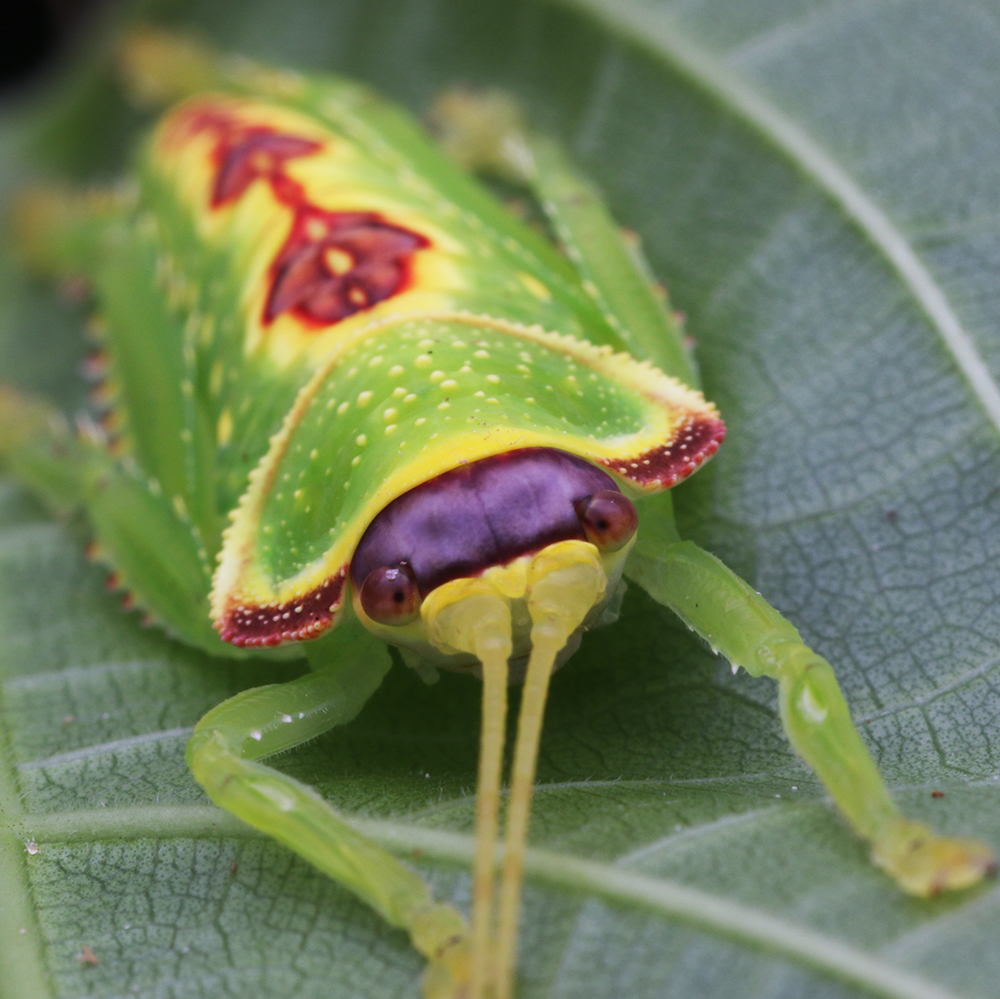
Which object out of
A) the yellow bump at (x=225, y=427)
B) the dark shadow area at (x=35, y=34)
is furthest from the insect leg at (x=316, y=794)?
the dark shadow area at (x=35, y=34)

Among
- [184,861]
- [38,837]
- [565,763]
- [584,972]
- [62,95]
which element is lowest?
[62,95]

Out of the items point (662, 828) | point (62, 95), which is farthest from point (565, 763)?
point (62, 95)

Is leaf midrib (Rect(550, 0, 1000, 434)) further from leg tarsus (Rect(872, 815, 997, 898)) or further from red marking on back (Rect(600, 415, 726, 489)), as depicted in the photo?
leg tarsus (Rect(872, 815, 997, 898))

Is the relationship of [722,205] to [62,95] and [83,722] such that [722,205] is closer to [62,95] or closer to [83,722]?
[83,722]

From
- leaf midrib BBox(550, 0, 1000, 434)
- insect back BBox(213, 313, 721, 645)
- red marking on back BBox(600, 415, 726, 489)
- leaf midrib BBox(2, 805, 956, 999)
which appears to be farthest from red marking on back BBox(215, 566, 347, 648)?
leaf midrib BBox(550, 0, 1000, 434)

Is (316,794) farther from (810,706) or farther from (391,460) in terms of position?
(810,706)

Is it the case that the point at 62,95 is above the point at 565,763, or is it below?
below
